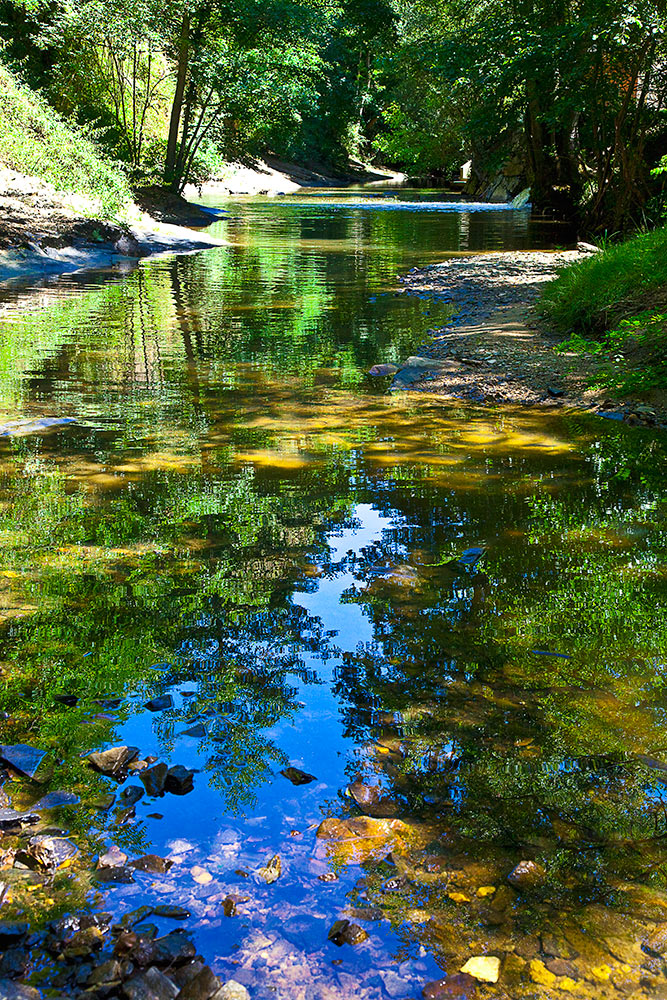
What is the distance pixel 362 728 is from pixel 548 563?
1.48m

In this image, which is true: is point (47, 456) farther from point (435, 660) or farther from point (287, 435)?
point (435, 660)

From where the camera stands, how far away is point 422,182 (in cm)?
5191

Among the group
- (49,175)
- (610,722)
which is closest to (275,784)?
(610,722)

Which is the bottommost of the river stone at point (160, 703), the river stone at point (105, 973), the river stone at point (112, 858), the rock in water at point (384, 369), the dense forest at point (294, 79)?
the river stone at point (105, 973)

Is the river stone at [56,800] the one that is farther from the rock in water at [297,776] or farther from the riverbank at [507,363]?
the riverbank at [507,363]

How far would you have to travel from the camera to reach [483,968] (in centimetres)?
176

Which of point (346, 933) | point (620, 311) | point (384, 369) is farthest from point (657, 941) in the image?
point (620, 311)

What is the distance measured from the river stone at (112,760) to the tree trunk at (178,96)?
22974 mm

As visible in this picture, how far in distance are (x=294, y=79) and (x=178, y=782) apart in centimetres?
2711

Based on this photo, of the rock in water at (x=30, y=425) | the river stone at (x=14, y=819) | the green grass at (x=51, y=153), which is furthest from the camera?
the green grass at (x=51, y=153)

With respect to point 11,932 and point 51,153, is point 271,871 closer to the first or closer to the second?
point 11,932

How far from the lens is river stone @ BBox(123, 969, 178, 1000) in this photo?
1.68 m

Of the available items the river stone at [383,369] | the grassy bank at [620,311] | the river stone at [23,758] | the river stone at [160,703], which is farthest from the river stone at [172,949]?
the river stone at [383,369]

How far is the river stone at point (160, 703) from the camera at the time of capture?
2646 mm
